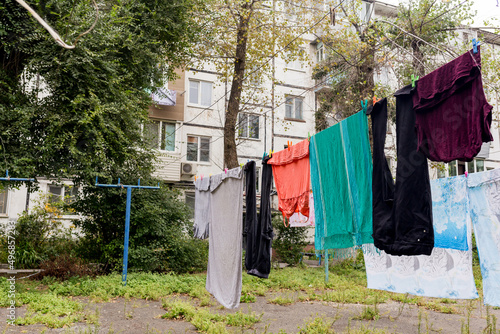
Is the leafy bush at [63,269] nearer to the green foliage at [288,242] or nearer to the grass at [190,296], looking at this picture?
the grass at [190,296]

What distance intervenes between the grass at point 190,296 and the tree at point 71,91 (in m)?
2.72

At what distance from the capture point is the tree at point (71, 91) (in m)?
9.12

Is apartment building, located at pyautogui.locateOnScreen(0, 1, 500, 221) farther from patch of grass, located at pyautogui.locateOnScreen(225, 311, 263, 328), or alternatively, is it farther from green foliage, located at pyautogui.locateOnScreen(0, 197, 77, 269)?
patch of grass, located at pyautogui.locateOnScreen(225, 311, 263, 328)

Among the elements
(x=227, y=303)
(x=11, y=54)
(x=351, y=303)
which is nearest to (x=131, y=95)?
(x=11, y=54)

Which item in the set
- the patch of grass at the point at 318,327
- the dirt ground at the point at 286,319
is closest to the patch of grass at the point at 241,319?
the dirt ground at the point at 286,319

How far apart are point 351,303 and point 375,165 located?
19.8ft

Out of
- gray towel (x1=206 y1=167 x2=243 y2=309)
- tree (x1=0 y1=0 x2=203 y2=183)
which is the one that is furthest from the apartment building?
gray towel (x1=206 y1=167 x2=243 y2=309)

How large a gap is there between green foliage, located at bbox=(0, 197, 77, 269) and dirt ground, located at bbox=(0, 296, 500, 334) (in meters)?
3.78

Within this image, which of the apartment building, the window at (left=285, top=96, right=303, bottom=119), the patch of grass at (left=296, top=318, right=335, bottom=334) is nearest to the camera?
the patch of grass at (left=296, top=318, right=335, bottom=334)

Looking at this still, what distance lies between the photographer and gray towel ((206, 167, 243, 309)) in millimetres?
5855

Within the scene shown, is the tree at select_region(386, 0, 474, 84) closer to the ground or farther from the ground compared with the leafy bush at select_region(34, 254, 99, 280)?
farther from the ground

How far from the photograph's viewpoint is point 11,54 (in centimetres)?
988

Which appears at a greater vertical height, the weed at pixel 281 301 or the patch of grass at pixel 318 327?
the patch of grass at pixel 318 327

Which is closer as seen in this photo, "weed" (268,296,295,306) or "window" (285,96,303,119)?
"weed" (268,296,295,306)
